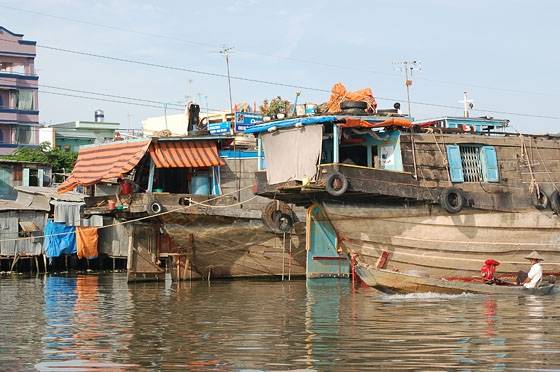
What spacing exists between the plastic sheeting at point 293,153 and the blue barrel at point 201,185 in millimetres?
3745

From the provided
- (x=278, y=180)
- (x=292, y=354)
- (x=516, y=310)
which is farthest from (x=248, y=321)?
(x=278, y=180)

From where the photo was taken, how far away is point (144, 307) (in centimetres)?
1791

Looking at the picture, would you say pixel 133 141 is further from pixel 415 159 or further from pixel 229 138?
→ pixel 415 159

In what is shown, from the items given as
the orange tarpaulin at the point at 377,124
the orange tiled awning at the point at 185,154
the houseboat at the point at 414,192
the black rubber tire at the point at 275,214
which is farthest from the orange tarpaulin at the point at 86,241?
the orange tarpaulin at the point at 377,124

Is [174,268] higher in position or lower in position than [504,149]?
lower

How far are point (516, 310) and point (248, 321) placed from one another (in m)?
4.88

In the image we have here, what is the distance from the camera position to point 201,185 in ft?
82.7

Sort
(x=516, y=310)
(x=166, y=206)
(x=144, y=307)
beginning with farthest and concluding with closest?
(x=166, y=206) → (x=144, y=307) → (x=516, y=310)

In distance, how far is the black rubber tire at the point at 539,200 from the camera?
837 inches

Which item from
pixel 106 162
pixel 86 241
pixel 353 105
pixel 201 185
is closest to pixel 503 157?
pixel 353 105

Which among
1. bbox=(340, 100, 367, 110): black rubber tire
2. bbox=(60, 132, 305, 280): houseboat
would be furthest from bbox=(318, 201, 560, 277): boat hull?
bbox=(60, 132, 305, 280): houseboat

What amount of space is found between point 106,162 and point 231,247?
4.46 meters

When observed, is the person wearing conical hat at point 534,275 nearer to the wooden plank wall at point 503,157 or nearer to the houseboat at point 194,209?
the wooden plank wall at point 503,157

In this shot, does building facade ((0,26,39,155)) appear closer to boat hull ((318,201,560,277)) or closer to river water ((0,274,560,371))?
river water ((0,274,560,371))
